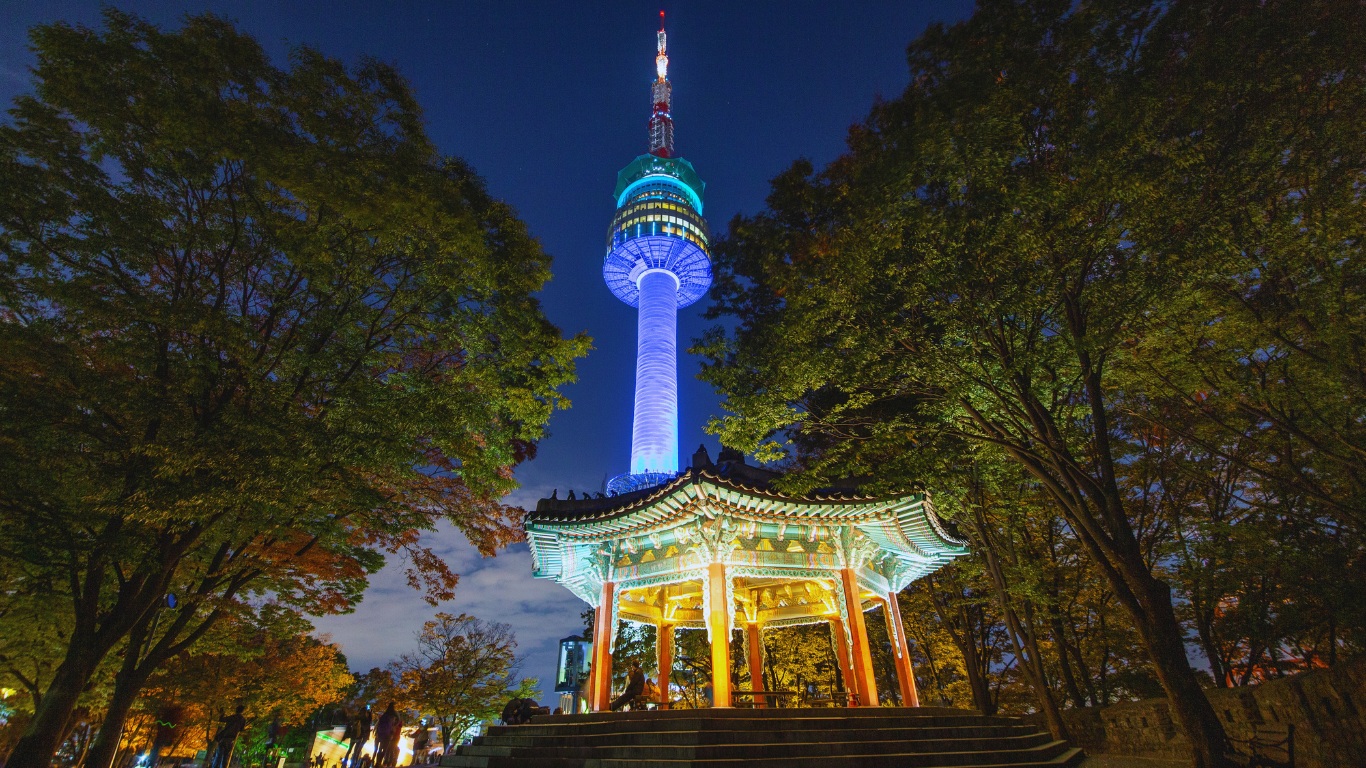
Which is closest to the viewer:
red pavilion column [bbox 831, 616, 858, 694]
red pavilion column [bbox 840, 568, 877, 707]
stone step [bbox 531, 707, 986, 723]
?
stone step [bbox 531, 707, 986, 723]

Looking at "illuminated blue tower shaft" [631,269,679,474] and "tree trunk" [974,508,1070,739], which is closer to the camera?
"tree trunk" [974,508,1070,739]

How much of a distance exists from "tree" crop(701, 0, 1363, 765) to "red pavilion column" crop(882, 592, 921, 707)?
5237 mm

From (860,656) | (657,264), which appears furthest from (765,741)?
(657,264)

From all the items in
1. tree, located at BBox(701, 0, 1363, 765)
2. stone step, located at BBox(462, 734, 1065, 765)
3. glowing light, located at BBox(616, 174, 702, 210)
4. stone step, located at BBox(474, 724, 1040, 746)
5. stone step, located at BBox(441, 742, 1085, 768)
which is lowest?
stone step, located at BBox(441, 742, 1085, 768)

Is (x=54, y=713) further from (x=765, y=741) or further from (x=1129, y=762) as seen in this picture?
(x=1129, y=762)

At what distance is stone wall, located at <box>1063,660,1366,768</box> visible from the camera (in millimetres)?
10008

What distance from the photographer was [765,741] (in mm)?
10016

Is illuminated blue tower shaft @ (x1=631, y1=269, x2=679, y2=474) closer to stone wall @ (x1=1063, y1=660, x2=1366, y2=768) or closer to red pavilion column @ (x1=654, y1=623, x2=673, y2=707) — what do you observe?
red pavilion column @ (x1=654, y1=623, x2=673, y2=707)

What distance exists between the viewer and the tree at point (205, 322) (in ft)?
30.1

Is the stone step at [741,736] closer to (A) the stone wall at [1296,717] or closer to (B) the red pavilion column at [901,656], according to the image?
(B) the red pavilion column at [901,656]

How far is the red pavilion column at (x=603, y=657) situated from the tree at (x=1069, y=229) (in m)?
6.19

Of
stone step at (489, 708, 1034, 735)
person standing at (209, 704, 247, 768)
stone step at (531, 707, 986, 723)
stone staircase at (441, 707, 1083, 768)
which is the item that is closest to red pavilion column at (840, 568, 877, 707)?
stone step at (531, 707, 986, 723)

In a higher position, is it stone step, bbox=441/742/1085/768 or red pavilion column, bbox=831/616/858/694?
red pavilion column, bbox=831/616/858/694

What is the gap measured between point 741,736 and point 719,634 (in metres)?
3.85
